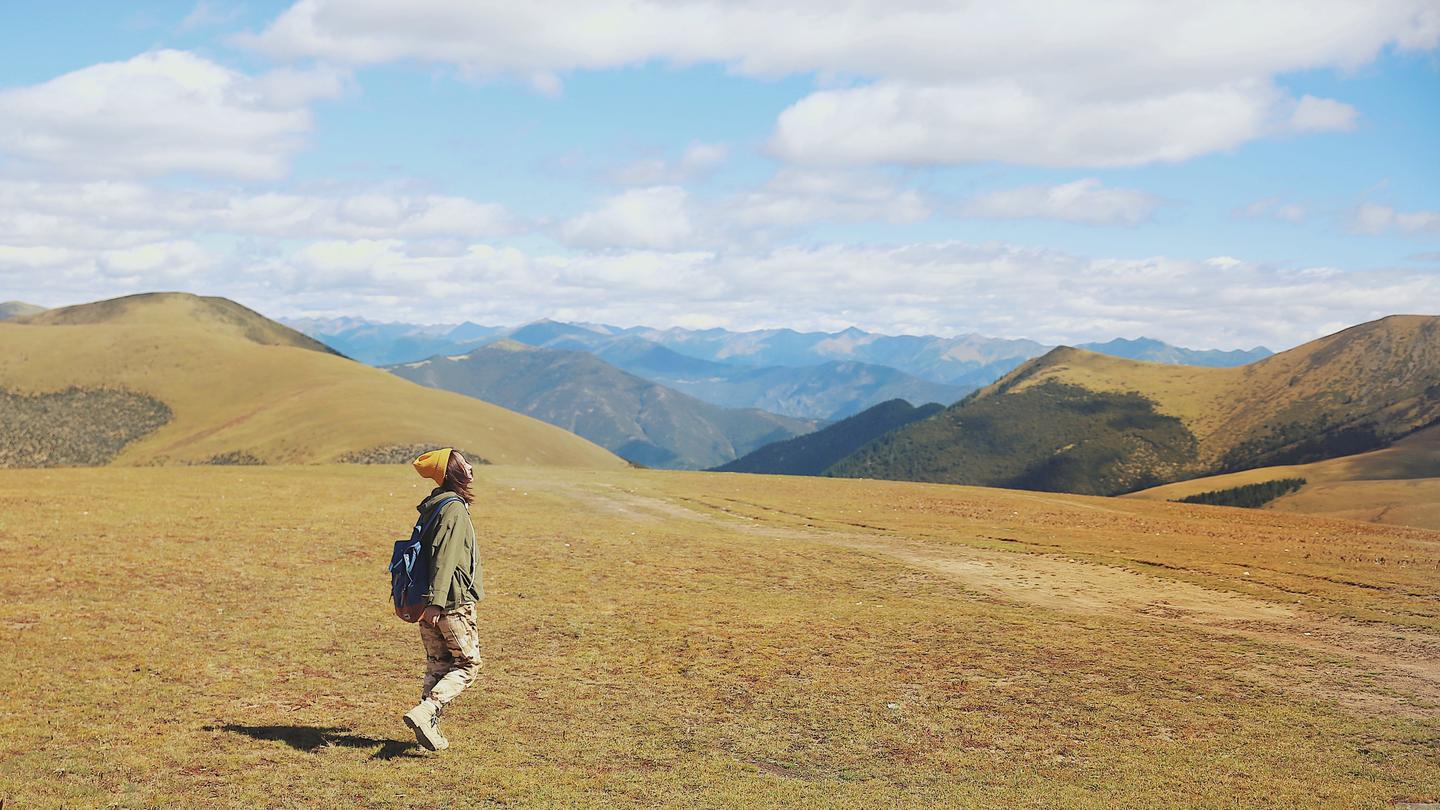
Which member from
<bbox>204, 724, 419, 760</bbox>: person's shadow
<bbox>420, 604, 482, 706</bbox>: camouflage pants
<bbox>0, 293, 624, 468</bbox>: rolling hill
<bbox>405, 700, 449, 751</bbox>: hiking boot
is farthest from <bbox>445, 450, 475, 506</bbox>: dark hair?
<bbox>0, 293, 624, 468</bbox>: rolling hill

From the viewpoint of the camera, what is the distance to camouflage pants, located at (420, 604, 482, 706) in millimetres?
11867

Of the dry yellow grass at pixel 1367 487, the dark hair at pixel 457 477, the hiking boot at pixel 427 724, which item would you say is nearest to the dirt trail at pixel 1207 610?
the hiking boot at pixel 427 724

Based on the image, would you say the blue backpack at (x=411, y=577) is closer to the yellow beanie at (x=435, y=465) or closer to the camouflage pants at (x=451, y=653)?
the camouflage pants at (x=451, y=653)

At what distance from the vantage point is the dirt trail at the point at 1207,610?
54.7 ft

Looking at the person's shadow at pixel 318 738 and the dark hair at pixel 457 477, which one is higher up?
the dark hair at pixel 457 477

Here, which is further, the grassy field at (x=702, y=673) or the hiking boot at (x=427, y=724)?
the hiking boot at (x=427, y=724)

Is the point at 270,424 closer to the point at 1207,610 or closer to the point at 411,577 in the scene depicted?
the point at 1207,610

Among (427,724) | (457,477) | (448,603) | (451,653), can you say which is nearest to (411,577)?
(448,603)

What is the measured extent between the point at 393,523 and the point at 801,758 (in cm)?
2454

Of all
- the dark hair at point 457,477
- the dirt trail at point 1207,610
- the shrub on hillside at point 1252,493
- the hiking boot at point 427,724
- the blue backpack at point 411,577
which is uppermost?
the dark hair at point 457,477

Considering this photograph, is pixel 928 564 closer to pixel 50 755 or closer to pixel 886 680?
pixel 886 680

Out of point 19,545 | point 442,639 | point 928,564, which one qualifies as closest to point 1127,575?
point 928,564

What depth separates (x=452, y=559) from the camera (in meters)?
11.9

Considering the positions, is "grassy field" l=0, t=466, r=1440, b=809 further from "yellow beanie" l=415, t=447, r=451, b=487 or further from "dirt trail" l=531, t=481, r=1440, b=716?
"yellow beanie" l=415, t=447, r=451, b=487
